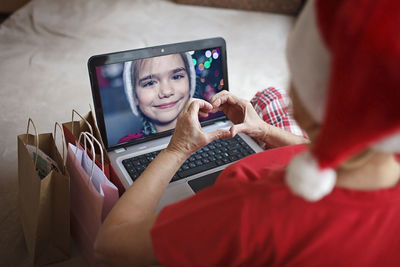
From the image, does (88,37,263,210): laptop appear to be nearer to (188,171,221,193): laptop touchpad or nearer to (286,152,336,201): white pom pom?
(188,171,221,193): laptop touchpad

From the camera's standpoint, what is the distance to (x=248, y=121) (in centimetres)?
107

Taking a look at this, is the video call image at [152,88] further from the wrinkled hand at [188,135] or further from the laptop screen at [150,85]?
the wrinkled hand at [188,135]

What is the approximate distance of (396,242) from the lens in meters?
0.59

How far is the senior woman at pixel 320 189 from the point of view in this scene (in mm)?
412

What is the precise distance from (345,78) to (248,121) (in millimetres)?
656

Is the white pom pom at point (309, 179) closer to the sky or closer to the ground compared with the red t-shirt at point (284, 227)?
closer to the sky

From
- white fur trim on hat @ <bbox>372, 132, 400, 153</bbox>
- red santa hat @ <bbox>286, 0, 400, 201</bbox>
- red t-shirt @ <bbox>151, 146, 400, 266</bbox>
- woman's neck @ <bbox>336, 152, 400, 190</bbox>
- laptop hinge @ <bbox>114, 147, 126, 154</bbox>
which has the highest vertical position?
red santa hat @ <bbox>286, 0, 400, 201</bbox>

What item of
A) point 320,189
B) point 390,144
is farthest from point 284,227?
point 390,144

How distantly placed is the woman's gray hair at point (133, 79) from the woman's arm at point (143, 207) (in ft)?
0.78

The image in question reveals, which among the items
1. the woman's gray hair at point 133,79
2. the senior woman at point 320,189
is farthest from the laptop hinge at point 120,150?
the senior woman at point 320,189

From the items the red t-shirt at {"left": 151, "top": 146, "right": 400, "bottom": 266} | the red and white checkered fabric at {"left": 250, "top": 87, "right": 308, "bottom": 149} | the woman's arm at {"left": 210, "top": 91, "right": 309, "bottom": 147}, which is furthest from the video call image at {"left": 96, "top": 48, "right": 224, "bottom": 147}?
the red t-shirt at {"left": 151, "top": 146, "right": 400, "bottom": 266}

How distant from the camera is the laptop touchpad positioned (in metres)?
1.07

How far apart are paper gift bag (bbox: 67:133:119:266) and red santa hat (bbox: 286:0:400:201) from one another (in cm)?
57

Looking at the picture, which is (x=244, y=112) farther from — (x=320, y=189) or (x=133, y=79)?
(x=320, y=189)
